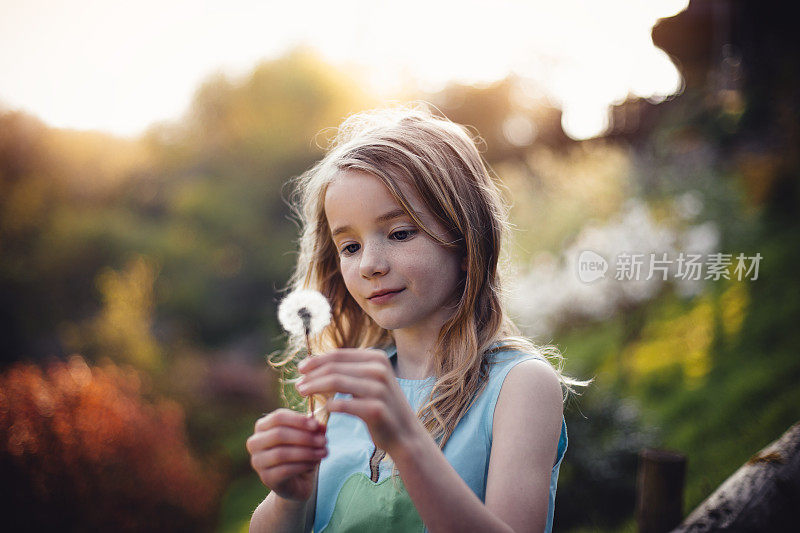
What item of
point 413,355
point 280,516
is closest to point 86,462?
point 280,516

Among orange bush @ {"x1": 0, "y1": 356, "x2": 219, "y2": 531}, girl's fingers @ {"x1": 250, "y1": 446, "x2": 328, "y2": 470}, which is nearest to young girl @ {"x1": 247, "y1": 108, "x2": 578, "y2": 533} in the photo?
girl's fingers @ {"x1": 250, "y1": 446, "x2": 328, "y2": 470}

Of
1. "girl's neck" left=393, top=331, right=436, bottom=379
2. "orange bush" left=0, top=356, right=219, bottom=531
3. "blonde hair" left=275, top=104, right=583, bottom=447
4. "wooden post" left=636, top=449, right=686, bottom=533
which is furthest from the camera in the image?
"orange bush" left=0, top=356, right=219, bottom=531

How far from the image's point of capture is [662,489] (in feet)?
7.64

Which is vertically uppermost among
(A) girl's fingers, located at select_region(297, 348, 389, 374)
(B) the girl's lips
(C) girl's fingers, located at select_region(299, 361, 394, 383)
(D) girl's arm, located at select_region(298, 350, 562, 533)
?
(B) the girl's lips

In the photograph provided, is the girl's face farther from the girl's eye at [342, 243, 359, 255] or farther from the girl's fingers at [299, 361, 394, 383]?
the girl's fingers at [299, 361, 394, 383]

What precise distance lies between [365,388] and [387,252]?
0.47m

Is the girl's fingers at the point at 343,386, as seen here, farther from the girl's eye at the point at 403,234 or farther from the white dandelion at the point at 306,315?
the girl's eye at the point at 403,234

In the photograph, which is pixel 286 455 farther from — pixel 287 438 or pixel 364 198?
pixel 364 198

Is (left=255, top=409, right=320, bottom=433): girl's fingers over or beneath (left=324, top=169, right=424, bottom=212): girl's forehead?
beneath

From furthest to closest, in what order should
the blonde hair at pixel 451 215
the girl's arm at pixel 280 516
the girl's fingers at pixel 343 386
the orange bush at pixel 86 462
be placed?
the orange bush at pixel 86 462
the blonde hair at pixel 451 215
the girl's arm at pixel 280 516
the girl's fingers at pixel 343 386

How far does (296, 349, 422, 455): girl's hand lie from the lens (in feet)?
2.95

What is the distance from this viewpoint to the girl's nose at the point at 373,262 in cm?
130

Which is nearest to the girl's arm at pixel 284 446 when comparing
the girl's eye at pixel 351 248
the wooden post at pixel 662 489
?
the girl's eye at pixel 351 248

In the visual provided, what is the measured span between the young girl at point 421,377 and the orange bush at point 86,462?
11.7 ft
